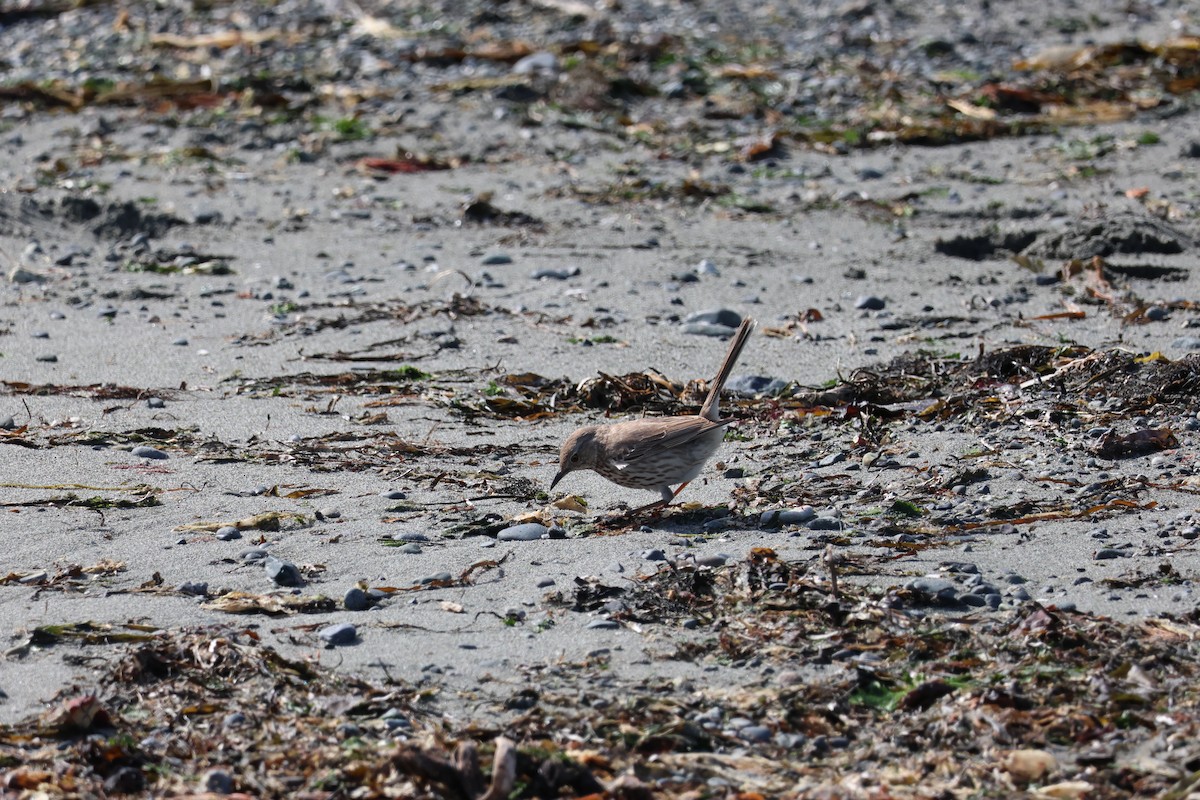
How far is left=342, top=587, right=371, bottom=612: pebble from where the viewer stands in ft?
14.8

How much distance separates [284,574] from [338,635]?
22.8 inches

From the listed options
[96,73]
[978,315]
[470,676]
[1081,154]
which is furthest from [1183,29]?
[470,676]

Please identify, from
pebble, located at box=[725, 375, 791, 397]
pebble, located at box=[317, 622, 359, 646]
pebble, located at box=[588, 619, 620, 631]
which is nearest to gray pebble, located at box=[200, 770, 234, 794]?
pebble, located at box=[317, 622, 359, 646]

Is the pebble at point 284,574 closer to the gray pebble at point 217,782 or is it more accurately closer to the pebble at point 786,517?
the gray pebble at point 217,782

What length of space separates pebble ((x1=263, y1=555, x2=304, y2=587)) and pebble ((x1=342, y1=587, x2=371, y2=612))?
249 mm

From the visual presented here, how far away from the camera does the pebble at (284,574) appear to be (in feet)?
15.4

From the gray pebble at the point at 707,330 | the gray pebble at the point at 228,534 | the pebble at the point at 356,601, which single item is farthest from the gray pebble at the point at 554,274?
the pebble at the point at 356,601

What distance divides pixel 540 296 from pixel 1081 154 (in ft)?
16.3

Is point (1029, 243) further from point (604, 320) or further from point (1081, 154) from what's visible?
point (604, 320)

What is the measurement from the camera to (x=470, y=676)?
397cm

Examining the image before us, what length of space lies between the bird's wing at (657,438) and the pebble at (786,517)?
53 centimetres

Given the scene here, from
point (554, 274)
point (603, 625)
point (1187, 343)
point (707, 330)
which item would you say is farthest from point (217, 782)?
point (554, 274)

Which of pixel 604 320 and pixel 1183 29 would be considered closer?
pixel 604 320

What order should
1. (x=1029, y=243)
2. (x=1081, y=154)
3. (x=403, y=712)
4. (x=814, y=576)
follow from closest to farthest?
1. (x=403, y=712)
2. (x=814, y=576)
3. (x=1029, y=243)
4. (x=1081, y=154)
